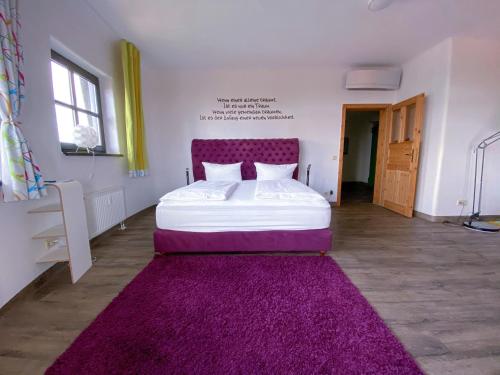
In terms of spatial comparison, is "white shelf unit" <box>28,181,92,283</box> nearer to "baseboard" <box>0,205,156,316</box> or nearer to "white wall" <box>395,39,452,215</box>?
"baseboard" <box>0,205,156,316</box>

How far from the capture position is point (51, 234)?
1658 mm

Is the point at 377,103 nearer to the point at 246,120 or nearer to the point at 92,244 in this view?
the point at 246,120

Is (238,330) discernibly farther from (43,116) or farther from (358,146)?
(358,146)

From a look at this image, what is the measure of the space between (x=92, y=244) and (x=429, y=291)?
10.8 ft

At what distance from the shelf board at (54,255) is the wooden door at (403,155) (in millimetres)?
4430

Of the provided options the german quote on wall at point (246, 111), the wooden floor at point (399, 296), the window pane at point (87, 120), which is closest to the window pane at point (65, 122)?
the window pane at point (87, 120)

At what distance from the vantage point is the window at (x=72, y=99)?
84.9 inches

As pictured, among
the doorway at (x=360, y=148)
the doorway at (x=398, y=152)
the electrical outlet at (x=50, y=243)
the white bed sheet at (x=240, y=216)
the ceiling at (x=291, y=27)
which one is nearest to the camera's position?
the electrical outlet at (x=50, y=243)

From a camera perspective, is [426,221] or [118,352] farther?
[426,221]

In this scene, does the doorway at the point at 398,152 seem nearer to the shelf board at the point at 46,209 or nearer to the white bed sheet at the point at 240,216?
the white bed sheet at the point at 240,216

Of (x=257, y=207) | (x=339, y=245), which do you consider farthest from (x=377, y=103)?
(x=257, y=207)

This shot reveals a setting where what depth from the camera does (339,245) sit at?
240 centimetres

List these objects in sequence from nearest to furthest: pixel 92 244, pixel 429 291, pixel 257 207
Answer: pixel 429 291 < pixel 257 207 < pixel 92 244

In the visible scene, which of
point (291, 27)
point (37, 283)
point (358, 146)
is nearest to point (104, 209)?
point (37, 283)
